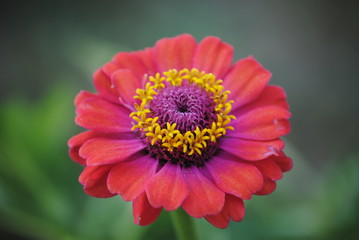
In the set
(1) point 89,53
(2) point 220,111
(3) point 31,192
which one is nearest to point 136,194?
(2) point 220,111

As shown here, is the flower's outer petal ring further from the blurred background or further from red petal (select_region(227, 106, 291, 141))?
the blurred background

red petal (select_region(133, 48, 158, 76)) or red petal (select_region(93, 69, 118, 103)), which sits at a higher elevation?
red petal (select_region(133, 48, 158, 76))

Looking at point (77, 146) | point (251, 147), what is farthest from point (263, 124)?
point (77, 146)

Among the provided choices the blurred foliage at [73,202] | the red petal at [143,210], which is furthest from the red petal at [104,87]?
the blurred foliage at [73,202]

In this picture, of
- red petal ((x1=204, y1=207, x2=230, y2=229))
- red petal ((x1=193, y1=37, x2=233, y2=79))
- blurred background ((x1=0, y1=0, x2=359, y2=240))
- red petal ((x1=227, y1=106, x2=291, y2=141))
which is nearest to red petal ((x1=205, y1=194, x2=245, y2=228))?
red petal ((x1=204, y1=207, x2=230, y2=229))

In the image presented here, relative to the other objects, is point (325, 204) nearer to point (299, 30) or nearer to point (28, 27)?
point (299, 30)

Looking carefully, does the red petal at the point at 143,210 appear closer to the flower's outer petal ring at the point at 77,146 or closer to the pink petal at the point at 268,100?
the flower's outer petal ring at the point at 77,146

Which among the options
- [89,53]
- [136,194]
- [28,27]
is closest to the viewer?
[136,194]
